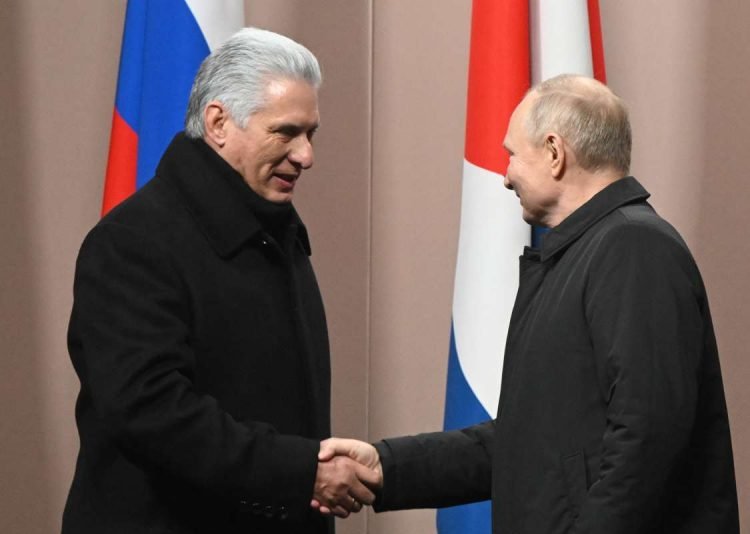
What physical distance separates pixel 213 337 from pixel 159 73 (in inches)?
40.1

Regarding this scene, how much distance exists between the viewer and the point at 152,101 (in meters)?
2.73

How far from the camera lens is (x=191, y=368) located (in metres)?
1.86

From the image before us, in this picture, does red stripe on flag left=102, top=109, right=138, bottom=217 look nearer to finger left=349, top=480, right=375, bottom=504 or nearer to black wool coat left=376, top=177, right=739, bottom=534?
finger left=349, top=480, right=375, bottom=504

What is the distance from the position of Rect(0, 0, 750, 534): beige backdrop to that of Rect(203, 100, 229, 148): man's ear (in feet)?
4.40

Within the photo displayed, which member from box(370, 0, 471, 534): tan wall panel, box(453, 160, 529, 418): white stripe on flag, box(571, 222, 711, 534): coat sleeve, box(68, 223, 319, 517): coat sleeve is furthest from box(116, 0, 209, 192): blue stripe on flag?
box(571, 222, 711, 534): coat sleeve

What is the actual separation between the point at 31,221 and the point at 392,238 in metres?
0.96

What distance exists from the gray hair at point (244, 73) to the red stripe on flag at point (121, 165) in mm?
790

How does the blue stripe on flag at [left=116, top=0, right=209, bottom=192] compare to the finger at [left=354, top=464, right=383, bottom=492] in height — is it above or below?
above

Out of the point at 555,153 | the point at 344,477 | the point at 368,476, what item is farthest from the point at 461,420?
the point at 555,153

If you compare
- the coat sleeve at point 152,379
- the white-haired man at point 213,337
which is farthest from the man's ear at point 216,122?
the coat sleeve at point 152,379

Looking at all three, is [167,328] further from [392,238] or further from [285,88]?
[392,238]

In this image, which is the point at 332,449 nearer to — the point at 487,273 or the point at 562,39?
the point at 487,273

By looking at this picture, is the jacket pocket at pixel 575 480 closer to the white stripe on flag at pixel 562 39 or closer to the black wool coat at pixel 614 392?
the black wool coat at pixel 614 392

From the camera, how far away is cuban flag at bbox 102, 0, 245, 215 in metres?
2.73
